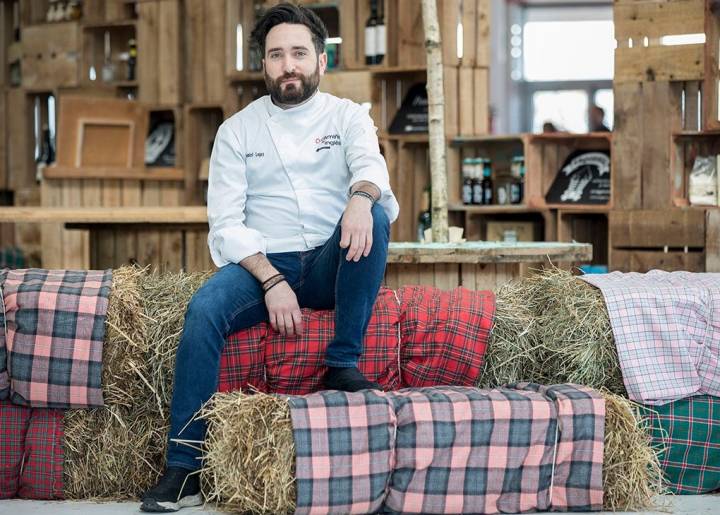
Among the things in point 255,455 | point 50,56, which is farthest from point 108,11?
point 255,455

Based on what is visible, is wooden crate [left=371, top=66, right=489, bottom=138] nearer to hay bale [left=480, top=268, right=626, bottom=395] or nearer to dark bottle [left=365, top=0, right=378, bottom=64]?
dark bottle [left=365, top=0, right=378, bottom=64]

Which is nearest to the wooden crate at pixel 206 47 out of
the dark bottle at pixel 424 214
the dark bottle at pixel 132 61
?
the dark bottle at pixel 132 61

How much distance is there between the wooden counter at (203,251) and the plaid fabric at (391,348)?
37.7 inches

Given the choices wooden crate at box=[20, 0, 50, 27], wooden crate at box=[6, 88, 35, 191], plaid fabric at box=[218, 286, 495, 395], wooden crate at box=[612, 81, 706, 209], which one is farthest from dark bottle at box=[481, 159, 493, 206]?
wooden crate at box=[20, 0, 50, 27]

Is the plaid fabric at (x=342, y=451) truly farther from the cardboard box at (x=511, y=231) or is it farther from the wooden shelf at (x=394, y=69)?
the wooden shelf at (x=394, y=69)

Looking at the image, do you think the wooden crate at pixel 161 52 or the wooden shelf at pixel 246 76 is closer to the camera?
the wooden shelf at pixel 246 76

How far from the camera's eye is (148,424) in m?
3.27

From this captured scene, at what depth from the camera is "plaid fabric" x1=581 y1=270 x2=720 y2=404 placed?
128 inches

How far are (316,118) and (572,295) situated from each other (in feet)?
3.23

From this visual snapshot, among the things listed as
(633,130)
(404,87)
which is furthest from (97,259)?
(633,130)

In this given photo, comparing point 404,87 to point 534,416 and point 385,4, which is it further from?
point 534,416

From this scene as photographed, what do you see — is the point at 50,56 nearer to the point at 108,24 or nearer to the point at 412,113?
the point at 108,24

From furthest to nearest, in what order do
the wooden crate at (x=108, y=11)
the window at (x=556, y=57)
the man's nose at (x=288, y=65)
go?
the window at (x=556, y=57) → the wooden crate at (x=108, y=11) → the man's nose at (x=288, y=65)

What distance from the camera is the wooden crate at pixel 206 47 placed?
7.87 metres
